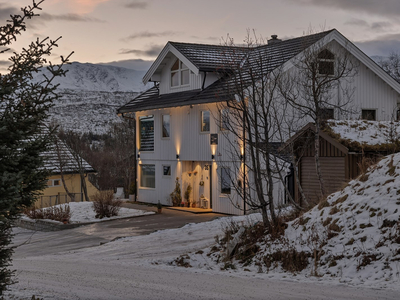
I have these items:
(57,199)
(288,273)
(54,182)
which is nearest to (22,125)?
(288,273)

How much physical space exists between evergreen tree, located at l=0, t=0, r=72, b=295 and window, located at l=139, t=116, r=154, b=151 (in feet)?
75.2

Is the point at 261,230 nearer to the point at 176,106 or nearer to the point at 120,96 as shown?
the point at 176,106

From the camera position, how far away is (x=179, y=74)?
28859 mm

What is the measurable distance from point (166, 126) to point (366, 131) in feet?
46.1

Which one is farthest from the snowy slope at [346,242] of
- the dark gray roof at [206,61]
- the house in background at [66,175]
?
the house in background at [66,175]

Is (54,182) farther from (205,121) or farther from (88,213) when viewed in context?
(205,121)

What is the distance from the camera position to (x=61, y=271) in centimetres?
1258

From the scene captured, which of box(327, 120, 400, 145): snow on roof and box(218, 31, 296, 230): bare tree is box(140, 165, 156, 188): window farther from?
box(327, 120, 400, 145): snow on roof

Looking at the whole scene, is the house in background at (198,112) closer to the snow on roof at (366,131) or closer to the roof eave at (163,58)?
the roof eave at (163,58)

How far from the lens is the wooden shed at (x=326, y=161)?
17.3 metres

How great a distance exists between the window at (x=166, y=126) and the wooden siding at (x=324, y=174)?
11.7 m

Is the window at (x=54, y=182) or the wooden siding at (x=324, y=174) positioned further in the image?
the window at (x=54, y=182)

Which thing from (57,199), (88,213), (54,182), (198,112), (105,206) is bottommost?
(88,213)

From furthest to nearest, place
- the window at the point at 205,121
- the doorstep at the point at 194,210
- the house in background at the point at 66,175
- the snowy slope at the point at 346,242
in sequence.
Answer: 1. the house in background at the point at 66,175
2. the window at the point at 205,121
3. the doorstep at the point at 194,210
4. the snowy slope at the point at 346,242
